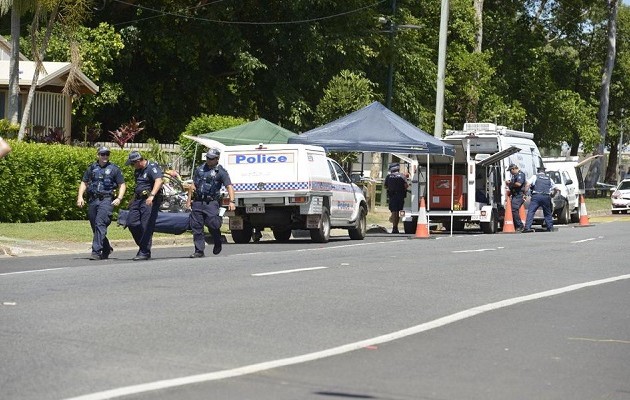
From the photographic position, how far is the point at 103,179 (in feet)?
66.1

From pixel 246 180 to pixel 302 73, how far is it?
2140cm

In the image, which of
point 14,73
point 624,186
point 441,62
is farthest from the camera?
point 624,186

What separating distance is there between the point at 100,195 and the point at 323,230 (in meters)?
7.47

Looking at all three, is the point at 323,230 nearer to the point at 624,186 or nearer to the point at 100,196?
the point at 100,196

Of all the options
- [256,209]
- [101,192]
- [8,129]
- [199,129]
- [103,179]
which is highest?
[199,129]

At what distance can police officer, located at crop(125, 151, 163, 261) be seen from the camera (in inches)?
787

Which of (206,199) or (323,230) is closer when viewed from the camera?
(206,199)

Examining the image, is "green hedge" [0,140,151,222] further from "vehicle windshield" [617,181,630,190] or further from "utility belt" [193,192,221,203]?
"vehicle windshield" [617,181,630,190]

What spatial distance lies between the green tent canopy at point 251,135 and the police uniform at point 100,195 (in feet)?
39.8

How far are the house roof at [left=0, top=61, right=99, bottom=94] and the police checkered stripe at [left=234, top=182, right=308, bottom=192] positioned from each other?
1167cm

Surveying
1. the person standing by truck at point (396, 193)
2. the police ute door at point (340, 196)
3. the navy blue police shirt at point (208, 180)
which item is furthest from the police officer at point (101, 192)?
the person standing by truck at point (396, 193)

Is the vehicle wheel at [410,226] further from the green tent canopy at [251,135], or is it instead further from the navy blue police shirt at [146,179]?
the navy blue police shirt at [146,179]

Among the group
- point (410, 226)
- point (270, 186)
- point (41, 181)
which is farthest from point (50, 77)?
point (270, 186)

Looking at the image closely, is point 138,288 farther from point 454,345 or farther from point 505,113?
point 505,113
